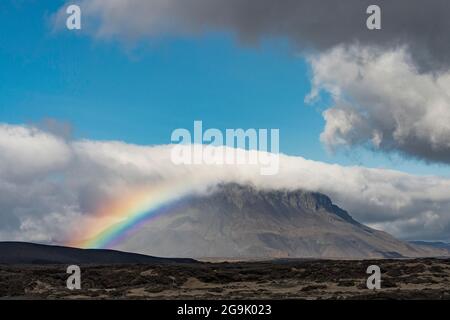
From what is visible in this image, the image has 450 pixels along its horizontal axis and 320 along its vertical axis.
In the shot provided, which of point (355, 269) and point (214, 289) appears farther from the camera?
point (355, 269)

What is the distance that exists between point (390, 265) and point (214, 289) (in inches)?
1222

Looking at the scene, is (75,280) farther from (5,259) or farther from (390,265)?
(5,259)
